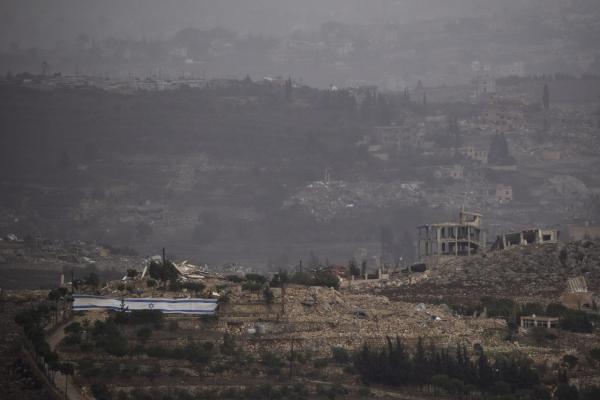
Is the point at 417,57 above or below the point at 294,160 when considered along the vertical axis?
above

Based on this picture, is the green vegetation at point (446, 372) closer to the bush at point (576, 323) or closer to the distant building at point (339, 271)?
the bush at point (576, 323)

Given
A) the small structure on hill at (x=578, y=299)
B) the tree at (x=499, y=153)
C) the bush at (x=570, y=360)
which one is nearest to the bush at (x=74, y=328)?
the bush at (x=570, y=360)

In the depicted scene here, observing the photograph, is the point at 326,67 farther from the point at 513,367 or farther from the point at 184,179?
the point at 513,367

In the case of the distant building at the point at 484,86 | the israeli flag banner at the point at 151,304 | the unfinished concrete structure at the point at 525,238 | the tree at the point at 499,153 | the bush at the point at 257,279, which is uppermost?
the distant building at the point at 484,86

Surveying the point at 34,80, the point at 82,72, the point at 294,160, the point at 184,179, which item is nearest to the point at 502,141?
the point at 294,160

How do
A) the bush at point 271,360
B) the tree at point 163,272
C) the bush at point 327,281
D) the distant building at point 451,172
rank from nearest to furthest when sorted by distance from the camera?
1. the bush at point 271,360
2. the tree at point 163,272
3. the bush at point 327,281
4. the distant building at point 451,172

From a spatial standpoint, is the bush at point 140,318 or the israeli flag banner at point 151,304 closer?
the bush at point 140,318

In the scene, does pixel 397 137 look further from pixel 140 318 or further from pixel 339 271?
pixel 140 318

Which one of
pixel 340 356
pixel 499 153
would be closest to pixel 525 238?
pixel 340 356

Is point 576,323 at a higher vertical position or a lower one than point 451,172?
lower
